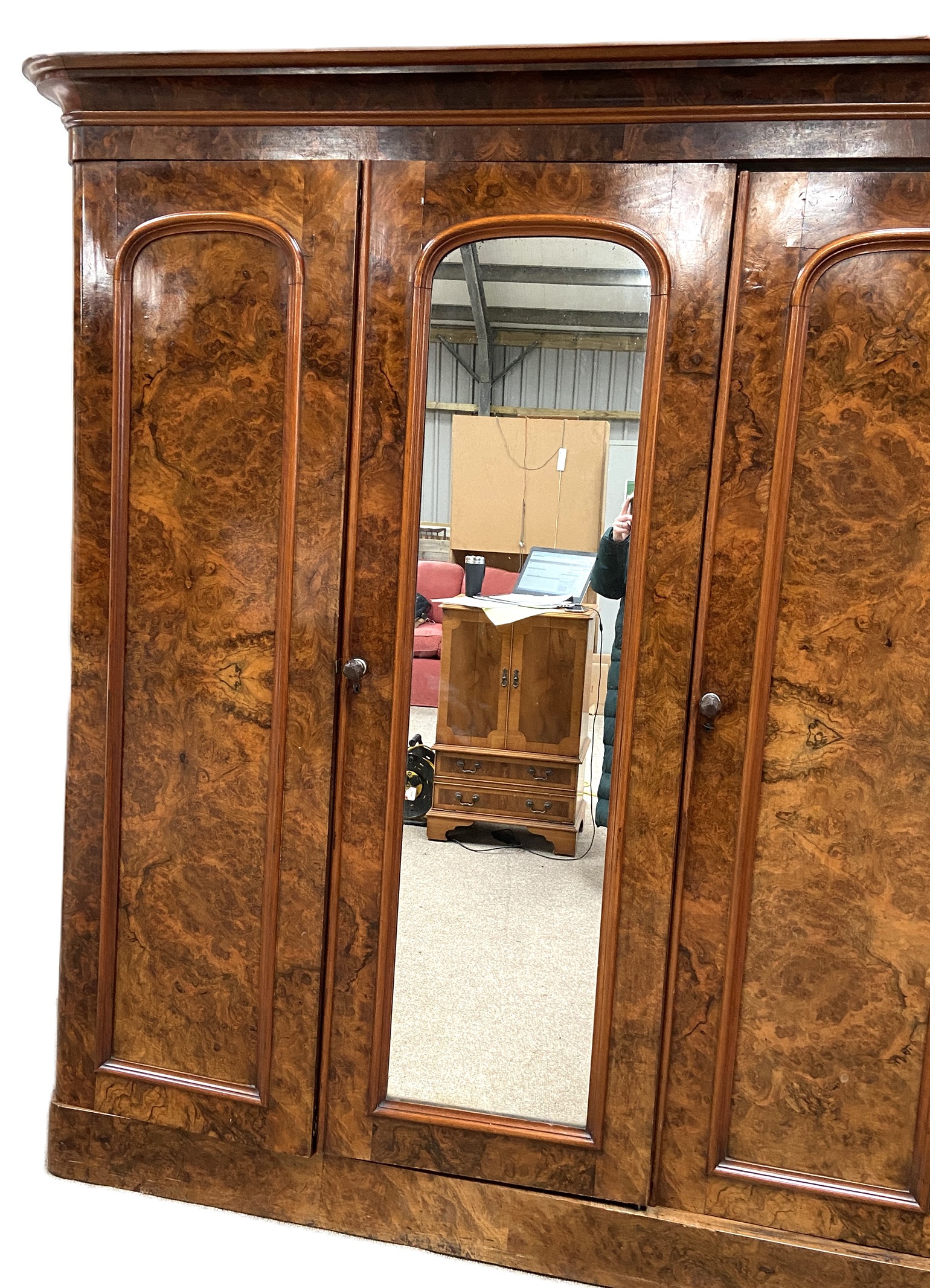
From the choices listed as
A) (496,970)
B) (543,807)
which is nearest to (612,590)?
(543,807)

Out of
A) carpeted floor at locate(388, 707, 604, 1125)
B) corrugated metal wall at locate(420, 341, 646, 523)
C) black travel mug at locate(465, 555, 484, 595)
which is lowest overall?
carpeted floor at locate(388, 707, 604, 1125)

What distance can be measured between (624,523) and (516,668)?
0.35 m

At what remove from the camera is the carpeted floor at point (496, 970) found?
1893mm

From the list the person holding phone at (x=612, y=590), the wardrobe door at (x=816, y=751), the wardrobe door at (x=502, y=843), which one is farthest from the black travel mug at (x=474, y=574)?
the wardrobe door at (x=816, y=751)

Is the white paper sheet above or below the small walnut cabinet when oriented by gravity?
above

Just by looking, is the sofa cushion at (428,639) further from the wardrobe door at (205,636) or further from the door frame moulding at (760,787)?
the door frame moulding at (760,787)

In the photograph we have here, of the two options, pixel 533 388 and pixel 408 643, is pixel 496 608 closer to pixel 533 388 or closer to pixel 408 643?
pixel 408 643

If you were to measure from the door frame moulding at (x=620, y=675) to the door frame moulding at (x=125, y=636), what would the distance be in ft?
0.73

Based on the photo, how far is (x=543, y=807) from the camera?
193 centimetres

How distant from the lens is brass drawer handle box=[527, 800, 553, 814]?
1928 millimetres

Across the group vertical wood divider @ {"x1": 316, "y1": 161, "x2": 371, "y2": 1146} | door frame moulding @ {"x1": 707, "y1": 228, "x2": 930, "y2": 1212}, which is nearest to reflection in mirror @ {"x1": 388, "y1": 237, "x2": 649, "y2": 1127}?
vertical wood divider @ {"x1": 316, "y1": 161, "x2": 371, "y2": 1146}

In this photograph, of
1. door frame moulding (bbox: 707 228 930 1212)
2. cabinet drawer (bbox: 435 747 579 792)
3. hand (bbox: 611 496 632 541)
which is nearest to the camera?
door frame moulding (bbox: 707 228 930 1212)

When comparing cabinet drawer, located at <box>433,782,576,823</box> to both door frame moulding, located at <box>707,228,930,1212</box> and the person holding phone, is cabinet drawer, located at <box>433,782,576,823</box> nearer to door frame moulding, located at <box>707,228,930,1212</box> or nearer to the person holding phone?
the person holding phone

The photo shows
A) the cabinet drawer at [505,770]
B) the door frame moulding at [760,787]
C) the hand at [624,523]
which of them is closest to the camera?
the door frame moulding at [760,787]
